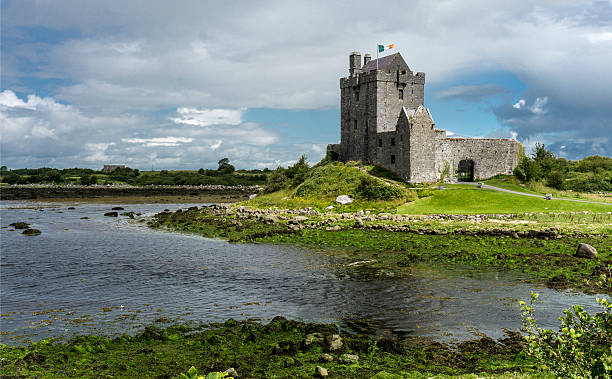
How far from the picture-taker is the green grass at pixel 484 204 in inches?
1449

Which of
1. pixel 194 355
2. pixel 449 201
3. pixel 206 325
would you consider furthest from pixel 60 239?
pixel 449 201

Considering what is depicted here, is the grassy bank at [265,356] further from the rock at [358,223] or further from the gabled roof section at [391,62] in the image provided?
the gabled roof section at [391,62]

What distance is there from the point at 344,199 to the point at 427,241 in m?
18.9

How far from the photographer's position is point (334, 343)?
12.4m

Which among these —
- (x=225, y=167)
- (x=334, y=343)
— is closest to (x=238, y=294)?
(x=334, y=343)

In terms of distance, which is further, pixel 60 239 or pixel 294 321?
pixel 60 239

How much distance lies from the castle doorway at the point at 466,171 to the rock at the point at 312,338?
4748cm

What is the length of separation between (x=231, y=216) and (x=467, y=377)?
129 ft

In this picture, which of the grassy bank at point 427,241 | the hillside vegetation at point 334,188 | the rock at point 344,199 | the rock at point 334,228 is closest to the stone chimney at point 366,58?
the hillside vegetation at point 334,188

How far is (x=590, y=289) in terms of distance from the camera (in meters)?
17.7

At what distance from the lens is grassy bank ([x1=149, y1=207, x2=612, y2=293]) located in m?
21.7

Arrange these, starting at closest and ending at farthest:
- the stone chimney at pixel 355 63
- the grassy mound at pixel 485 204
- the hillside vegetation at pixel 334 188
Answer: the grassy mound at pixel 485 204 < the hillside vegetation at pixel 334 188 < the stone chimney at pixel 355 63

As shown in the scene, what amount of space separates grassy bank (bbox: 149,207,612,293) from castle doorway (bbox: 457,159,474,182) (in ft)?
71.0

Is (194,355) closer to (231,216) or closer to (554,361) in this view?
(554,361)
